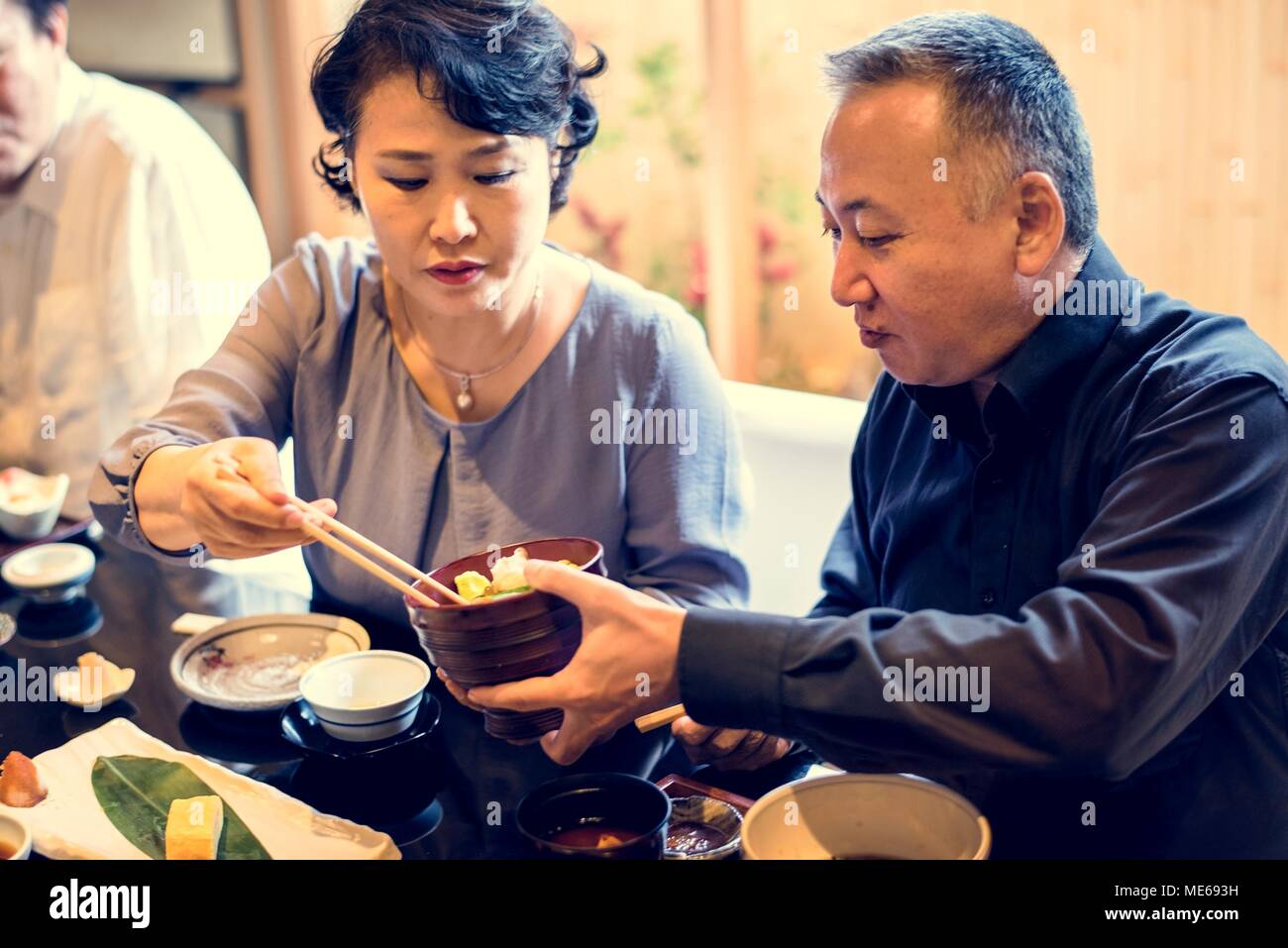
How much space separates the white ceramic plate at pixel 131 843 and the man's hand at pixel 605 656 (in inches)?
7.9

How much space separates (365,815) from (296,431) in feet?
2.69

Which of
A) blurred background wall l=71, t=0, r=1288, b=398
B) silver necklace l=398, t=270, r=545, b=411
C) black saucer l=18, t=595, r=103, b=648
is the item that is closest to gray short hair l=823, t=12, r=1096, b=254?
silver necklace l=398, t=270, r=545, b=411

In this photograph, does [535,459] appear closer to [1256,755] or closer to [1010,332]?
[1010,332]

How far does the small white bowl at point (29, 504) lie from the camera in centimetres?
220

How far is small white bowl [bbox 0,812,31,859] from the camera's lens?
4.04 feet

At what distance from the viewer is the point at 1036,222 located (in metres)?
1.33

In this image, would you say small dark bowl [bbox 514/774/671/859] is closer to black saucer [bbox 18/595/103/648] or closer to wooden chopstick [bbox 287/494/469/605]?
wooden chopstick [bbox 287/494/469/605]

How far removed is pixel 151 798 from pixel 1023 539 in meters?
0.99

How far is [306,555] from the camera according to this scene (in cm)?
202

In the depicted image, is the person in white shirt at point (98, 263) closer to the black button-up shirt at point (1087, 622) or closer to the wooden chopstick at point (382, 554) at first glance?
the wooden chopstick at point (382, 554)

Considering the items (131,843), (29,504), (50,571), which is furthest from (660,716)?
(29,504)

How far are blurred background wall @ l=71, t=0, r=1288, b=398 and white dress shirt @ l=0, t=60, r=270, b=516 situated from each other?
56cm
